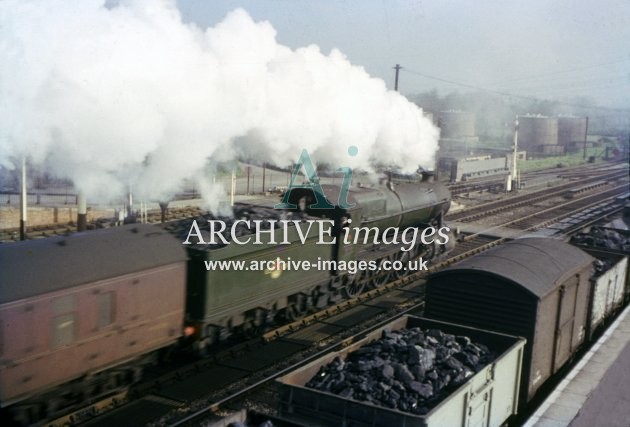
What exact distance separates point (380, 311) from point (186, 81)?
674 cm

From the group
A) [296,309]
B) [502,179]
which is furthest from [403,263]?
[502,179]

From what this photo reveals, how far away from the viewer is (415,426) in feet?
19.5

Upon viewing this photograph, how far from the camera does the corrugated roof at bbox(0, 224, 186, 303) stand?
7516 millimetres

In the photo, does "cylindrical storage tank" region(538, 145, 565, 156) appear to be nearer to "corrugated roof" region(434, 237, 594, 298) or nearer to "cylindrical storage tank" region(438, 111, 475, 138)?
"cylindrical storage tank" region(438, 111, 475, 138)

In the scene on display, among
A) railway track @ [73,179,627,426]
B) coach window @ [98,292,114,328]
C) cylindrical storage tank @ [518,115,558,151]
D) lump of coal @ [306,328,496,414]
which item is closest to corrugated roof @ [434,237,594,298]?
lump of coal @ [306,328,496,414]

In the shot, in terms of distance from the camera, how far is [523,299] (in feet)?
29.4

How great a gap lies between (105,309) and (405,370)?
4.16 meters

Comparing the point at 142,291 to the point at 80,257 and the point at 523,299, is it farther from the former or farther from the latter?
the point at 523,299

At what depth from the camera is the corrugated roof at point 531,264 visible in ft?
30.3

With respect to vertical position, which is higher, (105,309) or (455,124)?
(455,124)

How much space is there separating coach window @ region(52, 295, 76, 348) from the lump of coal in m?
3.21

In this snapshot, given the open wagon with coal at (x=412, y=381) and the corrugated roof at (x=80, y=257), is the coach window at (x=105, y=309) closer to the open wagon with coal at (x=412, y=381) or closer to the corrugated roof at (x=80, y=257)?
the corrugated roof at (x=80, y=257)

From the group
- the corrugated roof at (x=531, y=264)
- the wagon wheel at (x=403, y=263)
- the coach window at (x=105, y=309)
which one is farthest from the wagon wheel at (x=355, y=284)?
the coach window at (x=105, y=309)

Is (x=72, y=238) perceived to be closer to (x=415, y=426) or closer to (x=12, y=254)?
(x=12, y=254)
